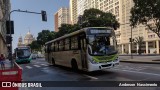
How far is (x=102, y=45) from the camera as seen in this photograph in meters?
17.4

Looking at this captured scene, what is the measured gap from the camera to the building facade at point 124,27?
363 ft

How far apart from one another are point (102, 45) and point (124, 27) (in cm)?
11148

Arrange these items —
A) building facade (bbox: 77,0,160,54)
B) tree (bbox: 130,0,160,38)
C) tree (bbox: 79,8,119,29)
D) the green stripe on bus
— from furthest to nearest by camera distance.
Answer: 1. building facade (bbox: 77,0,160,54)
2. tree (bbox: 79,8,119,29)
3. tree (bbox: 130,0,160,38)
4. the green stripe on bus

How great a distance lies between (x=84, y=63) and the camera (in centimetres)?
1752

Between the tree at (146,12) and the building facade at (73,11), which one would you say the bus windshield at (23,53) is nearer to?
the tree at (146,12)

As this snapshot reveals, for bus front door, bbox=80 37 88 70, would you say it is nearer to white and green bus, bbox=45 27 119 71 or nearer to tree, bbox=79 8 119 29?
white and green bus, bbox=45 27 119 71

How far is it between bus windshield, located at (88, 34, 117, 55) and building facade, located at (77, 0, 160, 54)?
9035 cm

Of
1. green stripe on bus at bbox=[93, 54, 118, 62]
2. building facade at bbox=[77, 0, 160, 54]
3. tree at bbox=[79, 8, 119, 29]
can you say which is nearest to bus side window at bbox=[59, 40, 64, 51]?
green stripe on bus at bbox=[93, 54, 118, 62]

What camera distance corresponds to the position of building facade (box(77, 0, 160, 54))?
111 meters

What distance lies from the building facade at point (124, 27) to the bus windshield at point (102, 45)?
9035 centimetres

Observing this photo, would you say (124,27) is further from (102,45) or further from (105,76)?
(105,76)

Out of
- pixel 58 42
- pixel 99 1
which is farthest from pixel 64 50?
pixel 99 1

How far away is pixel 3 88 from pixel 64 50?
45.6ft

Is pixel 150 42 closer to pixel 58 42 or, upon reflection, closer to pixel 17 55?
pixel 17 55
